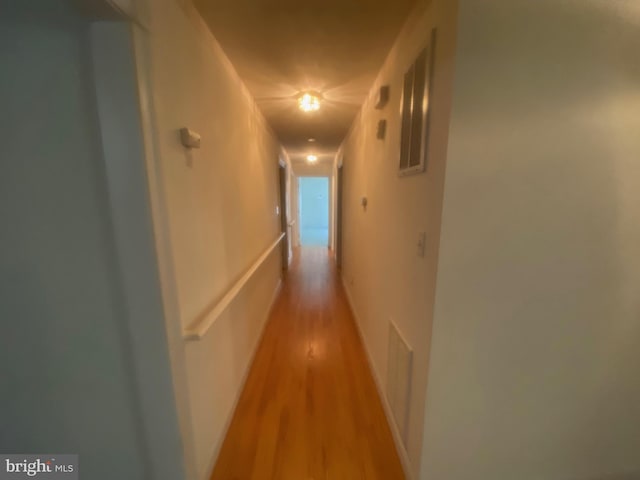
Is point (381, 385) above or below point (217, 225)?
below

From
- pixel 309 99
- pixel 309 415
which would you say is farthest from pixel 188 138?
pixel 309 415

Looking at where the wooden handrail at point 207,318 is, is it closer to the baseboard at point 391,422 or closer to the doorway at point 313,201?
the baseboard at point 391,422

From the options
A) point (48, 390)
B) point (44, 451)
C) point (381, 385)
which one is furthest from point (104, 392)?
point (381, 385)

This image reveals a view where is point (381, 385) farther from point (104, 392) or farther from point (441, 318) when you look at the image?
point (104, 392)

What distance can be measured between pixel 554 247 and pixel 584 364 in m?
0.63

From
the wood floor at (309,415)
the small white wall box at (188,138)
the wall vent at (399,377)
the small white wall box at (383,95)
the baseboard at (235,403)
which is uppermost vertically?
the small white wall box at (383,95)

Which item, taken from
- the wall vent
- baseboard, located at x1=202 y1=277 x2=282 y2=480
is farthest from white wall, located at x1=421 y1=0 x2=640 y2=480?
baseboard, located at x1=202 y1=277 x2=282 y2=480

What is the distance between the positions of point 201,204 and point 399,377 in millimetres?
1472

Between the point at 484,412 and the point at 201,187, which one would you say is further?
the point at 201,187

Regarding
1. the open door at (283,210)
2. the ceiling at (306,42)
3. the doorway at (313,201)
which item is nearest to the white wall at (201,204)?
the ceiling at (306,42)

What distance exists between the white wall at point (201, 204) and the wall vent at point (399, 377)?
107cm

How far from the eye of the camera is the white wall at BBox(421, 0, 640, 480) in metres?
0.92

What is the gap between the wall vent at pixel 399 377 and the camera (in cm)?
133

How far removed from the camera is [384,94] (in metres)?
1.68
